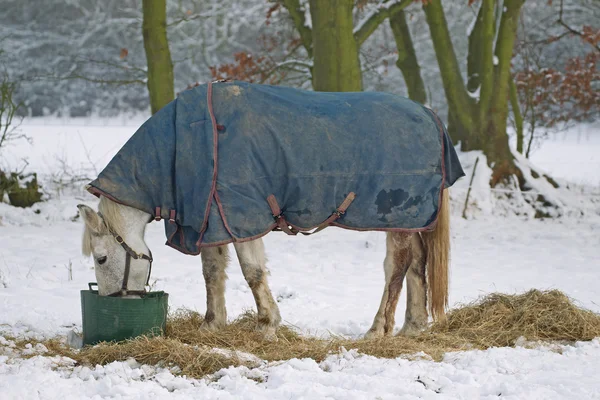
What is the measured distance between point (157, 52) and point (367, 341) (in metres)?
6.76

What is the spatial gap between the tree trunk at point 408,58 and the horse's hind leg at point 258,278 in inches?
353

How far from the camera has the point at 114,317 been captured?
163 inches

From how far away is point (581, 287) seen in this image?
245 inches

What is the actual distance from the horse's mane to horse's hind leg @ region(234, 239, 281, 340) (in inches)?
28.0

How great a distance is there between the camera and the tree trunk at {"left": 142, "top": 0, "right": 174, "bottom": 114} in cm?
966

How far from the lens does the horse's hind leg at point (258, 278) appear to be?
445 cm

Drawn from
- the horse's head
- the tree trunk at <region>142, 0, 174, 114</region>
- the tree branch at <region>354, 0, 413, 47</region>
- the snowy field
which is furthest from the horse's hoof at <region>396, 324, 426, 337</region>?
the tree branch at <region>354, 0, 413, 47</region>

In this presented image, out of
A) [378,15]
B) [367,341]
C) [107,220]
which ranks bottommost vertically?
[367,341]

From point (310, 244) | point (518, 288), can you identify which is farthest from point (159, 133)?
point (310, 244)

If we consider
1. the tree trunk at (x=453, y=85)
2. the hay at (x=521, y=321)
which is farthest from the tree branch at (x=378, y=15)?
the hay at (x=521, y=321)

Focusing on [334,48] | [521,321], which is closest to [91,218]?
[521,321]

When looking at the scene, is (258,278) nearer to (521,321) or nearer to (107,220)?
(107,220)

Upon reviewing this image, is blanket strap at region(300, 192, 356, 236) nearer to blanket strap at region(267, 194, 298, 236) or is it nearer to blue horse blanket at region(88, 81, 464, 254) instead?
blue horse blanket at region(88, 81, 464, 254)

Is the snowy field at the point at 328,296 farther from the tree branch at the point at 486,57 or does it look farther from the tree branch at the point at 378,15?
the tree branch at the point at 378,15
